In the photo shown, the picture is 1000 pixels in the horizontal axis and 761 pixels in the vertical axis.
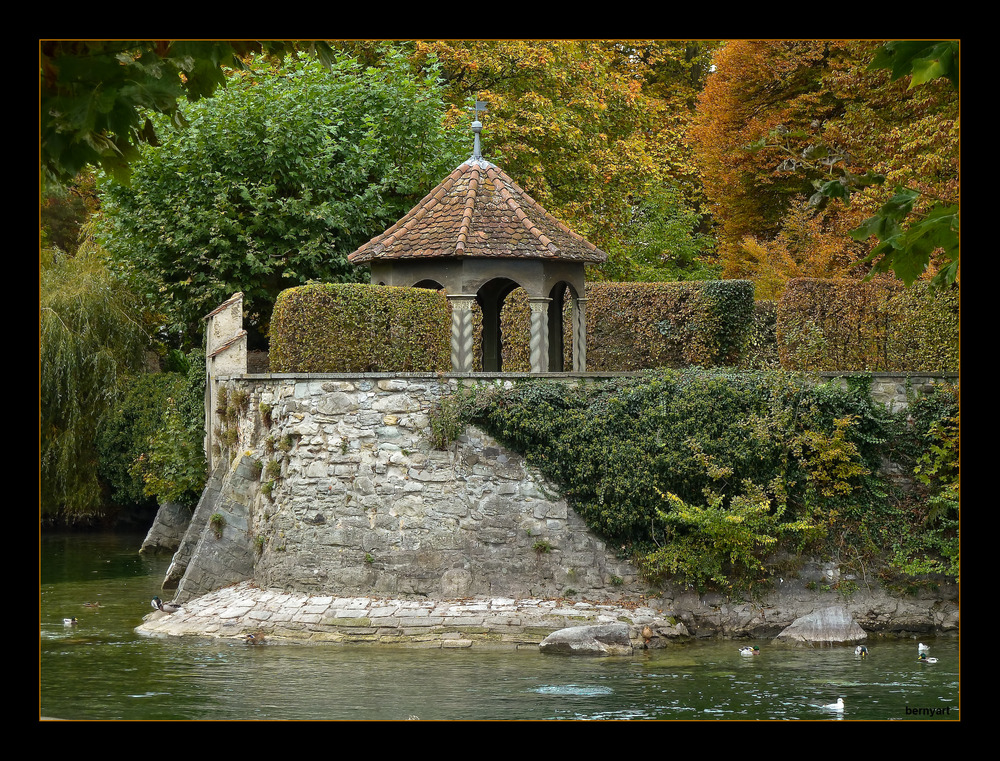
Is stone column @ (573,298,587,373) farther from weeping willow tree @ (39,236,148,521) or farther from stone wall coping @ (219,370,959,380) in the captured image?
weeping willow tree @ (39,236,148,521)

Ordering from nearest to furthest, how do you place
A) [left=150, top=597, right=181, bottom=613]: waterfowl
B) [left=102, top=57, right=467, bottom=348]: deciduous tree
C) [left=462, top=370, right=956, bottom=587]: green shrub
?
[left=462, top=370, right=956, bottom=587]: green shrub, [left=150, top=597, right=181, bottom=613]: waterfowl, [left=102, top=57, right=467, bottom=348]: deciduous tree

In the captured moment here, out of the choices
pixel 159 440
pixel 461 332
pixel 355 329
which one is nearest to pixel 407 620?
pixel 355 329

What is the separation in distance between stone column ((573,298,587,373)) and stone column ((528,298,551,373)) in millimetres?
990

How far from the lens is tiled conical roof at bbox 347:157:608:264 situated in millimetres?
16844

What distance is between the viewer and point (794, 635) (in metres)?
15.0

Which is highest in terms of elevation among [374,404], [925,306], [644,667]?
[925,306]

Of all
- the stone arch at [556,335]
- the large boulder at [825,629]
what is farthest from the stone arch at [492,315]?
the large boulder at [825,629]

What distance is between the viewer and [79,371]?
26781mm

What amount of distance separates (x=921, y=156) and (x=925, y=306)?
9.76 ft

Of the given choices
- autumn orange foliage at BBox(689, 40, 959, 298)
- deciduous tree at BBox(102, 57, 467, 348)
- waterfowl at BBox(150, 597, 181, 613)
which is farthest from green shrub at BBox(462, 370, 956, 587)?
deciduous tree at BBox(102, 57, 467, 348)

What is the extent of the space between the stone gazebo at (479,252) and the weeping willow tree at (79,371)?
1147 cm

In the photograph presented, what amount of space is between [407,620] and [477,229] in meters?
5.75

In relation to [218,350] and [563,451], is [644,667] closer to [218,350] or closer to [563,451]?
Answer: [563,451]

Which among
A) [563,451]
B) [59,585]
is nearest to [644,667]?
[563,451]
